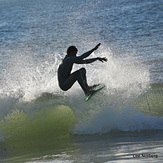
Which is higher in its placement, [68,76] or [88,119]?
[68,76]

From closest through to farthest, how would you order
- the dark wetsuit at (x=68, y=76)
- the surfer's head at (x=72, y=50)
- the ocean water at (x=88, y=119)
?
the ocean water at (x=88, y=119) < the surfer's head at (x=72, y=50) < the dark wetsuit at (x=68, y=76)

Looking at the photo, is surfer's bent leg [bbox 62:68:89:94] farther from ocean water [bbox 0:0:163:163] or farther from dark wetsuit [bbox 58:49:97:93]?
ocean water [bbox 0:0:163:163]

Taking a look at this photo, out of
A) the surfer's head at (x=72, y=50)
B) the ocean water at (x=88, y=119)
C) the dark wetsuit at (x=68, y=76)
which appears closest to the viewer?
the ocean water at (x=88, y=119)

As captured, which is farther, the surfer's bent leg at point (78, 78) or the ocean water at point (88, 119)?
the surfer's bent leg at point (78, 78)

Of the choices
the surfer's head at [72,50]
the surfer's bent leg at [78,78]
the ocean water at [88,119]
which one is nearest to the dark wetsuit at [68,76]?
the surfer's bent leg at [78,78]

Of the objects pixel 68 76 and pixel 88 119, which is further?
pixel 88 119

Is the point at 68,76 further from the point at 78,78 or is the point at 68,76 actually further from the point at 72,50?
the point at 72,50

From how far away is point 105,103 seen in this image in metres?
14.1

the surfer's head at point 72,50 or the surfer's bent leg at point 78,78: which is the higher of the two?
the surfer's head at point 72,50

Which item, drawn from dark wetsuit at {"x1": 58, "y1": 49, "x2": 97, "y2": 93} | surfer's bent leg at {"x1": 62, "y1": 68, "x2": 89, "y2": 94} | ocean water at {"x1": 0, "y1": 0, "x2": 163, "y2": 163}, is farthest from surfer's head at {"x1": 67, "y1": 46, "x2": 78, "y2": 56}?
ocean water at {"x1": 0, "y1": 0, "x2": 163, "y2": 163}

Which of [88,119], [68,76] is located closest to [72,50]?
[68,76]

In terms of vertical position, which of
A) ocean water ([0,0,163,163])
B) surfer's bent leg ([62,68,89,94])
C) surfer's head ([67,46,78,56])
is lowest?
ocean water ([0,0,163,163])

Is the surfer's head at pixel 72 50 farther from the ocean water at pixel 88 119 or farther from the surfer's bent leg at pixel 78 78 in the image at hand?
the ocean water at pixel 88 119

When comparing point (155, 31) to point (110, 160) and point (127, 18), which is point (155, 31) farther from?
point (110, 160)
